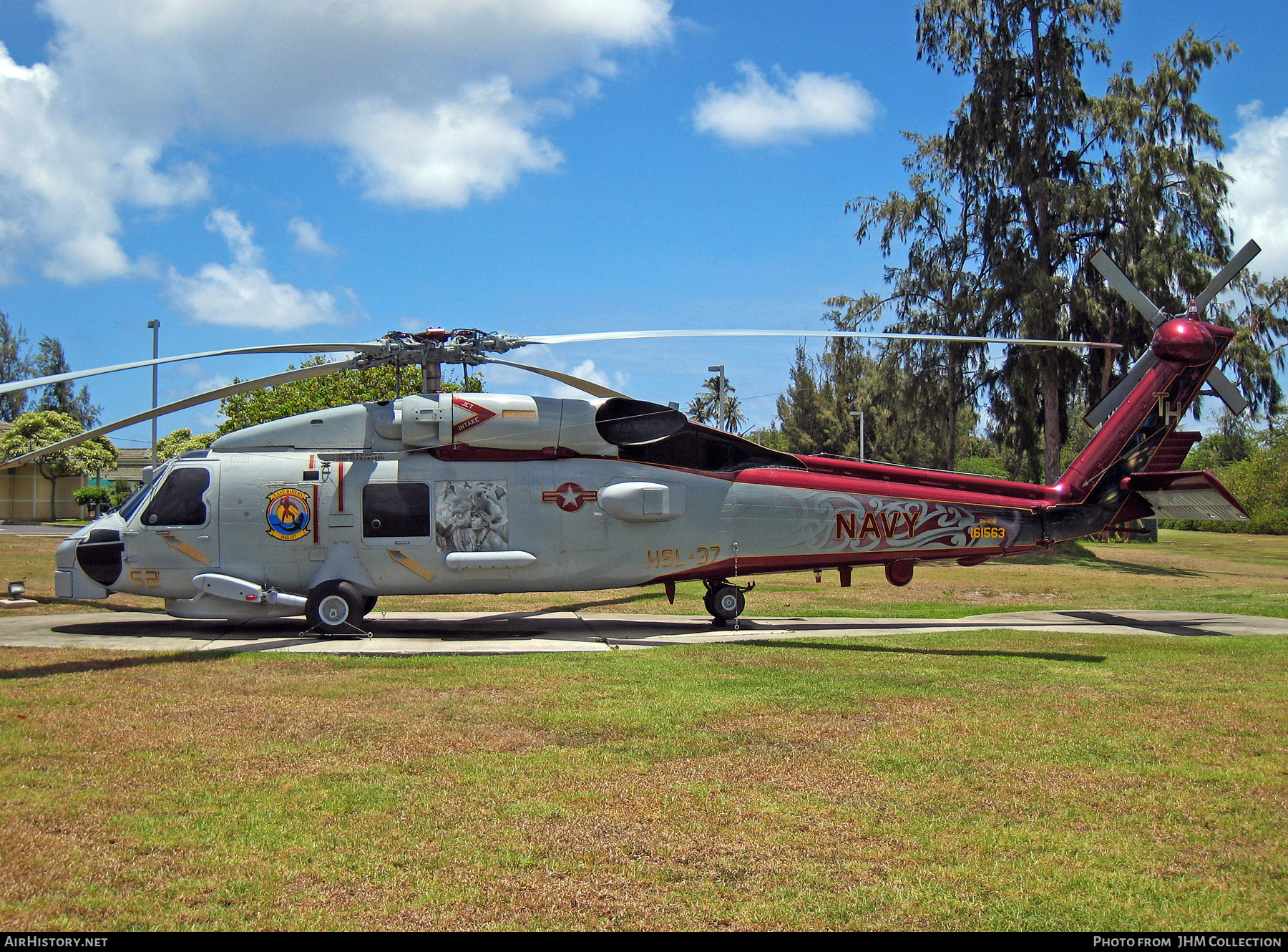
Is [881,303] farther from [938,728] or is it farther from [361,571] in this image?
[938,728]

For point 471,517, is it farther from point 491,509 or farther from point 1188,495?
point 1188,495

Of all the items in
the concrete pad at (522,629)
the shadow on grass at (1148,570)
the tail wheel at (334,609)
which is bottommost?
the shadow on grass at (1148,570)

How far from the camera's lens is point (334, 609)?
13156 millimetres

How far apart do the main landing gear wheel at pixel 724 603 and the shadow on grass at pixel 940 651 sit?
1942 millimetres

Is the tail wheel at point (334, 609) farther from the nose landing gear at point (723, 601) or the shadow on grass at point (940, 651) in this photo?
the shadow on grass at point (940, 651)

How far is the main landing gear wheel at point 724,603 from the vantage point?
14594 millimetres

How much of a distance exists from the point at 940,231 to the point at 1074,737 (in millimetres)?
32302

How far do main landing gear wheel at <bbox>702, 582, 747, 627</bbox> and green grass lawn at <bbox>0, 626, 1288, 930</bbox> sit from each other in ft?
15.4

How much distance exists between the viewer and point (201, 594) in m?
13.3

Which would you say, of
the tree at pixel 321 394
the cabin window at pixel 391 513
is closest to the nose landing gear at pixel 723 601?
the cabin window at pixel 391 513

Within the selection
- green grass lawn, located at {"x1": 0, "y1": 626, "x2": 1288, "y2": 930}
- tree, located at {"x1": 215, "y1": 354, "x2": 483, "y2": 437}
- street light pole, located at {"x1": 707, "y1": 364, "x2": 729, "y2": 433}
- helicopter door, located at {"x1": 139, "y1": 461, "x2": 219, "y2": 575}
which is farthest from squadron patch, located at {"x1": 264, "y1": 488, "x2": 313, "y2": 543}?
tree, located at {"x1": 215, "y1": 354, "x2": 483, "y2": 437}

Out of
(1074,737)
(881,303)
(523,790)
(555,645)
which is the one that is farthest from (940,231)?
(523,790)

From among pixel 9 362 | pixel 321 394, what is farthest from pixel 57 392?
pixel 321 394

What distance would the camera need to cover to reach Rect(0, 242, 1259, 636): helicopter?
526 inches
